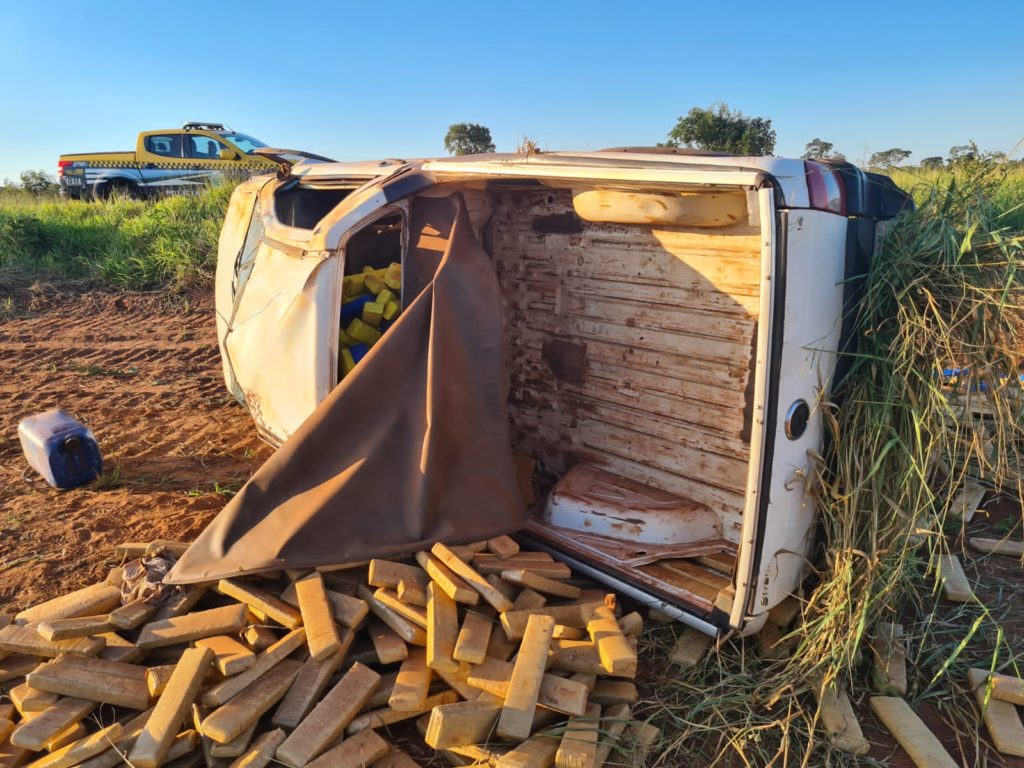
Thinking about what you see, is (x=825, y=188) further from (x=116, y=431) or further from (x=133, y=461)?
(x=116, y=431)

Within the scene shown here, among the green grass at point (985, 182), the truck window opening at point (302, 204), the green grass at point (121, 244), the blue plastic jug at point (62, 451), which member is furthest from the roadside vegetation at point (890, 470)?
the green grass at point (121, 244)

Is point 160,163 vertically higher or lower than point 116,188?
higher

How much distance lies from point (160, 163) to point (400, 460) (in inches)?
614

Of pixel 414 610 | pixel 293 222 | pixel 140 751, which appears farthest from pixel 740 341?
pixel 293 222

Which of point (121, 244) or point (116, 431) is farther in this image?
point (121, 244)

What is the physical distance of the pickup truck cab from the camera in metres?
15.6

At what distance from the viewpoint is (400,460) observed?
3.41m

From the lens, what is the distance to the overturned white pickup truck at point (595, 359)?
8.80 ft

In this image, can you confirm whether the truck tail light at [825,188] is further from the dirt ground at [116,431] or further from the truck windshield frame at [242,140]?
the truck windshield frame at [242,140]

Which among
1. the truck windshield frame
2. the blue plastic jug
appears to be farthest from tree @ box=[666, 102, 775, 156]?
the blue plastic jug

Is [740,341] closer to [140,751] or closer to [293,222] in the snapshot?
[140,751]

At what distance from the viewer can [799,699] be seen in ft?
9.41

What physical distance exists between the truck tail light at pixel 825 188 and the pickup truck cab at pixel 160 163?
1428cm

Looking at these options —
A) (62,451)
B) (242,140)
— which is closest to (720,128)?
(242,140)
